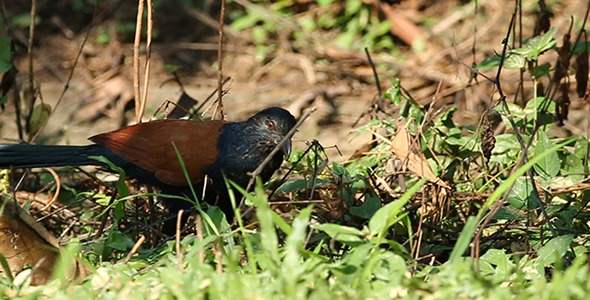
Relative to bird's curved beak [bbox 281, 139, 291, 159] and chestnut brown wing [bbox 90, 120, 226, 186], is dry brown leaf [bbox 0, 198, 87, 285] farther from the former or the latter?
bird's curved beak [bbox 281, 139, 291, 159]

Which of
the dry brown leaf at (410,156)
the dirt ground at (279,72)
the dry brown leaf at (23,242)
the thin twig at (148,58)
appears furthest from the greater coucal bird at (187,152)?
the dirt ground at (279,72)

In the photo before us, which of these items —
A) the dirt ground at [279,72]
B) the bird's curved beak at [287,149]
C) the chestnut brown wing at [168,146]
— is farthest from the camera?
the dirt ground at [279,72]

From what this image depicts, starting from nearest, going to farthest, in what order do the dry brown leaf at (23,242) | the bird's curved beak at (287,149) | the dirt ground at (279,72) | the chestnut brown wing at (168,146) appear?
the dry brown leaf at (23,242), the bird's curved beak at (287,149), the chestnut brown wing at (168,146), the dirt ground at (279,72)

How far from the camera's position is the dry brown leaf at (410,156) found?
3.56 metres

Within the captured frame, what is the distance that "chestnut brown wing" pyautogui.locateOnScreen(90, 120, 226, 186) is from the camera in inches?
148

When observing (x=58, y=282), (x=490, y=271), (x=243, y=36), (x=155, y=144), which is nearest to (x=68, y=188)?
(x=155, y=144)

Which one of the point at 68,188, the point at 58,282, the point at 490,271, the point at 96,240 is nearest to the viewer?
the point at 58,282

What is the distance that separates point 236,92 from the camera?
6.59 metres

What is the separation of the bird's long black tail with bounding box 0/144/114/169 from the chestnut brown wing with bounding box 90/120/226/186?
0.11m

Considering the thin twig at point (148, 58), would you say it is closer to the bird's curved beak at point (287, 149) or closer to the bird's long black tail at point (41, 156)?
the bird's long black tail at point (41, 156)

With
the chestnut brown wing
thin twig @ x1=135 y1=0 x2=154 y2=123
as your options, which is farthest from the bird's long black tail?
thin twig @ x1=135 y1=0 x2=154 y2=123

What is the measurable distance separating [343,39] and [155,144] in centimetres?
349

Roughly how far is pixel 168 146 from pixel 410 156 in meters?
1.01

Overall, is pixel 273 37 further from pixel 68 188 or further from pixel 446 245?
pixel 446 245
